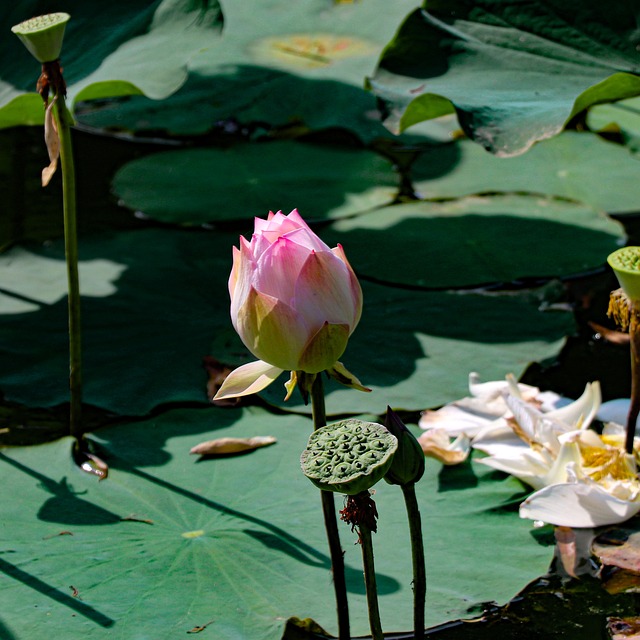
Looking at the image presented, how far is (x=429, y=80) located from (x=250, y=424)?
4.02 feet

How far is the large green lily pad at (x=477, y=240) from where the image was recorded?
2689 millimetres

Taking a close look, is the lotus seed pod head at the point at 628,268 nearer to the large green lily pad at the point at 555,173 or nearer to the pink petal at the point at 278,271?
the pink petal at the point at 278,271

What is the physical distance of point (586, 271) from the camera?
8.89ft

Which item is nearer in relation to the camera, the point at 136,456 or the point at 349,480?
the point at 349,480

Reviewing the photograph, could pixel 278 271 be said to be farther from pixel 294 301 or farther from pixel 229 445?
pixel 229 445

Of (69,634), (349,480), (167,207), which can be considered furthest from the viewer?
A: (167,207)

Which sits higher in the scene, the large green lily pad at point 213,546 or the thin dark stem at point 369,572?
the thin dark stem at point 369,572

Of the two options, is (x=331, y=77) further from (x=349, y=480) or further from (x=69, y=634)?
(x=349, y=480)

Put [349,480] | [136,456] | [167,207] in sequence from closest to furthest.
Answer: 1. [349,480]
2. [136,456]
3. [167,207]

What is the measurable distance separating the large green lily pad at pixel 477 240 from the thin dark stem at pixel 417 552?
1422 mm

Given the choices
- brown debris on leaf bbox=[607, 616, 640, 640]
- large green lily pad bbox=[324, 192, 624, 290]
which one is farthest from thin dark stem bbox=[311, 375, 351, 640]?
large green lily pad bbox=[324, 192, 624, 290]

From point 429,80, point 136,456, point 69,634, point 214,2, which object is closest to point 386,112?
point 429,80

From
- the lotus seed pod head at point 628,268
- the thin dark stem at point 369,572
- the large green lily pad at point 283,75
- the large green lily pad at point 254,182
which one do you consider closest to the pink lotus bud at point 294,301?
the thin dark stem at point 369,572

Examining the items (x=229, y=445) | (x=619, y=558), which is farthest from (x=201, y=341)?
(x=619, y=558)
